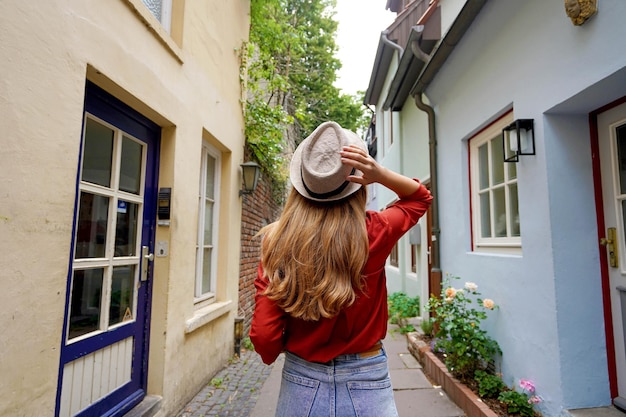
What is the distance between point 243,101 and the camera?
15.5 ft

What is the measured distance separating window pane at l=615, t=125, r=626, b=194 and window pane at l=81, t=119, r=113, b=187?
3305mm

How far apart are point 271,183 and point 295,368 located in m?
5.41

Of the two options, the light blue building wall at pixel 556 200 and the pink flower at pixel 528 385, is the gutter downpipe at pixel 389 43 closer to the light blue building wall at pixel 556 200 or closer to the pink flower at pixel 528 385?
the light blue building wall at pixel 556 200

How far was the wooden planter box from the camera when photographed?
2.58 m

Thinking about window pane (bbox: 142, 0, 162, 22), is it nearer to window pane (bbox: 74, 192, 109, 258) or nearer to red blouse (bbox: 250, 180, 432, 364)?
window pane (bbox: 74, 192, 109, 258)

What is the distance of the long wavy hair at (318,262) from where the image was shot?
3.57 feet

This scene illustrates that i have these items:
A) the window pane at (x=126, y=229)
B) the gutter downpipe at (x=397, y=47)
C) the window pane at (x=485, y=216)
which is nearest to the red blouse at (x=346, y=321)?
the window pane at (x=126, y=229)

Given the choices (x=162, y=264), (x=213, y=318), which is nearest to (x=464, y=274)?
(x=213, y=318)

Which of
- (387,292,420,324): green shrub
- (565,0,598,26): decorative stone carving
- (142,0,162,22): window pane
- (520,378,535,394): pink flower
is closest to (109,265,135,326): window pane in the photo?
(142,0,162,22): window pane

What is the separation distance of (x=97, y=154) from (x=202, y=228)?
5.29ft

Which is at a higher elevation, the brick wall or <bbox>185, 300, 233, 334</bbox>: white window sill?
the brick wall

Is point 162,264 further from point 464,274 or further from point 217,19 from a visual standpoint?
point 464,274

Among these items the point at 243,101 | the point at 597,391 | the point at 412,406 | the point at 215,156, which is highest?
the point at 243,101

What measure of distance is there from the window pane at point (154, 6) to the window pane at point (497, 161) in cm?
318
